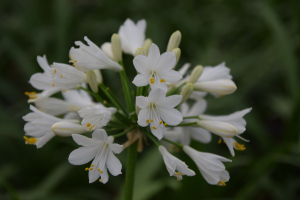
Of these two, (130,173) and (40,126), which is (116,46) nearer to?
(40,126)

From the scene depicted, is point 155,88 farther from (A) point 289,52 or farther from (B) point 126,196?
(A) point 289,52

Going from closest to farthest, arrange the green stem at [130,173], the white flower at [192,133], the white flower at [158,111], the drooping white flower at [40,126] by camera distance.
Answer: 1. the white flower at [158,111]
2. the drooping white flower at [40,126]
3. the green stem at [130,173]
4. the white flower at [192,133]

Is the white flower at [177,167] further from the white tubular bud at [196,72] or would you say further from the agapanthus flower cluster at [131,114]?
the white tubular bud at [196,72]

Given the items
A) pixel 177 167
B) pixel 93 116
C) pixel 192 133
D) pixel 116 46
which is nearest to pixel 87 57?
pixel 116 46

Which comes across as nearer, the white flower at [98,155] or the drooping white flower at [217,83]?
the white flower at [98,155]

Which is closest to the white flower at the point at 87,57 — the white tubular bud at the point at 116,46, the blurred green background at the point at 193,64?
the white tubular bud at the point at 116,46

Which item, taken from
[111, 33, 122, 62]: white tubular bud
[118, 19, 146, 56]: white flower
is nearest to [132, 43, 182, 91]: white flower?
[111, 33, 122, 62]: white tubular bud
